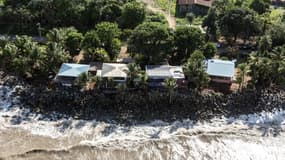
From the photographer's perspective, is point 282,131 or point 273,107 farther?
point 273,107

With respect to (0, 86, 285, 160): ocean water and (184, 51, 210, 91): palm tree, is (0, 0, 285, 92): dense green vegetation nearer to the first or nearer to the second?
(184, 51, 210, 91): palm tree

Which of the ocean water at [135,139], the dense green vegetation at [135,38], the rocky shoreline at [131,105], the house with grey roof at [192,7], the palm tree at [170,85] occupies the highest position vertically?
the house with grey roof at [192,7]

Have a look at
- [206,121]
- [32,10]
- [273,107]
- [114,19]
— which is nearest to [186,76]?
[206,121]

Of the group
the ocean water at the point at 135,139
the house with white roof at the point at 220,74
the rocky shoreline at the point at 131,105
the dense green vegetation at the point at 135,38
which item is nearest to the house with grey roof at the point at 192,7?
the dense green vegetation at the point at 135,38

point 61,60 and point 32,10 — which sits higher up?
point 32,10

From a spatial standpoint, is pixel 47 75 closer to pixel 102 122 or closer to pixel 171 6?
pixel 102 122

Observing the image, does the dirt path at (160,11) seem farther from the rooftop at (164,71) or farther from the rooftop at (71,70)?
the rooftop at (71,70)

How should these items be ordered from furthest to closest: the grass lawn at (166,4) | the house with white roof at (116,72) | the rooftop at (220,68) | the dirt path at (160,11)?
the grass lawn at (166,4) < the dirt path at (160,11) < the rooftop at (220,68) < the house with white roof at (116,72)

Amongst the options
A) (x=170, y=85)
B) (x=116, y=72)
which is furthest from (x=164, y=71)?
(x=116, y=72)
